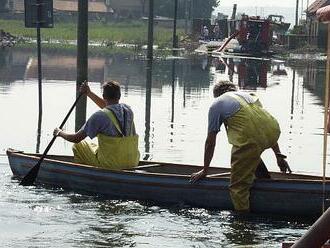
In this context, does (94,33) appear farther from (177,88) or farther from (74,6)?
(177,88)

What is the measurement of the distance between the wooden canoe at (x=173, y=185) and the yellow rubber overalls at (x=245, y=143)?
6.2 inches

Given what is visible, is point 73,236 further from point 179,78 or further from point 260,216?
point 179,78

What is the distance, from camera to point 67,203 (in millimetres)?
12031

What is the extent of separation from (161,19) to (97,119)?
107 meters

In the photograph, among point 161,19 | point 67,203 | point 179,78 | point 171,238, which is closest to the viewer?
point 171,238

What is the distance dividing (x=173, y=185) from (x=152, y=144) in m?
5.62

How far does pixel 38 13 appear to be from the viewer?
65.0 ft

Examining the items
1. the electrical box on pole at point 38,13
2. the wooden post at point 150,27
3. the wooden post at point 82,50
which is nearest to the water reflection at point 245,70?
the wooden post at point 150,27

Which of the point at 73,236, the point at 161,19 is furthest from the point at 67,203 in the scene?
the point at 161,19

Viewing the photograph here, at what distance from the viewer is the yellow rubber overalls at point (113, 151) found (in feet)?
40.6

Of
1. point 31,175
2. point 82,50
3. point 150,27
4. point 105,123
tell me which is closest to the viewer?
point 105,123

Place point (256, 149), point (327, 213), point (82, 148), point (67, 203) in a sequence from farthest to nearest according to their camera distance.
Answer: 1. point (82, 148)
2. point (67, 203)
3. point (256, 149)
4. point (327, 213)

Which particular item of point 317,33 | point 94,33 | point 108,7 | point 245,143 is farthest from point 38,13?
point 108,7

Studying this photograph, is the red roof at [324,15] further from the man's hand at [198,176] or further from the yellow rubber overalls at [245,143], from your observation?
the man's hand at [198,176]
